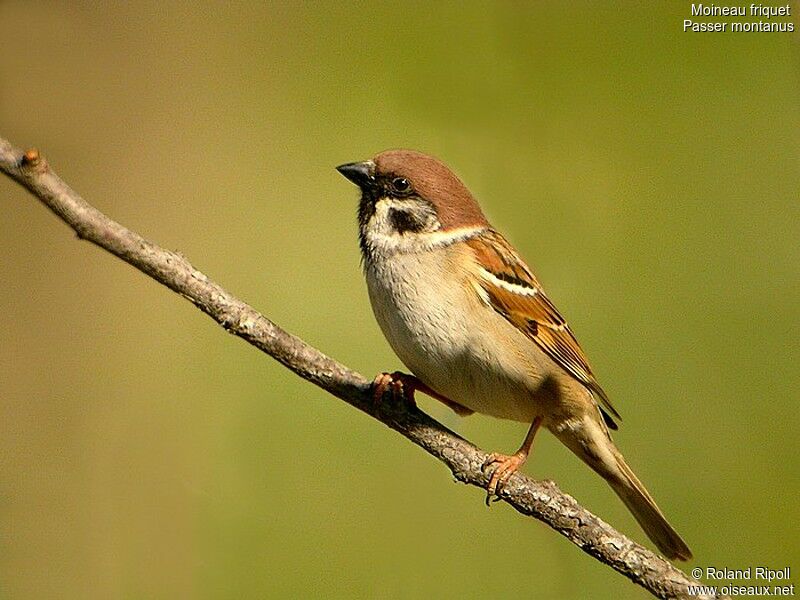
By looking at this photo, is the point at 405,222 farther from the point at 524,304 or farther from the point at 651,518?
the point at 651,518

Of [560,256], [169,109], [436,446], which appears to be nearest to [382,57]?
[169,109]

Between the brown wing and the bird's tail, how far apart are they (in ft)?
0.28

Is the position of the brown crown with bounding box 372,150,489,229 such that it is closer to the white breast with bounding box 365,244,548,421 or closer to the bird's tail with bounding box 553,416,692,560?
the white breast with bounding box 365,244,548,421

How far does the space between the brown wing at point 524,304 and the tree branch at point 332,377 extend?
47cm

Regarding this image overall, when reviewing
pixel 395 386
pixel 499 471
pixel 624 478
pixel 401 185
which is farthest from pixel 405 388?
pixel 624 478

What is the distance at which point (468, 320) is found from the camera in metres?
2.20

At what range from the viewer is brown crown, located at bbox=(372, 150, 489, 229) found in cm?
224

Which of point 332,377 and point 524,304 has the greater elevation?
point 524,304

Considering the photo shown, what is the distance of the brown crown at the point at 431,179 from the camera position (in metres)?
2.24

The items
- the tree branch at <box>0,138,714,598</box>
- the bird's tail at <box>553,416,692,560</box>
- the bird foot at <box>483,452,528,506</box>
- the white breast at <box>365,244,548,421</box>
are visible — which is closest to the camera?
the tree branch at <box>0,138,714,598</box>

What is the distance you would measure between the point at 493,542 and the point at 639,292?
0.99 meters

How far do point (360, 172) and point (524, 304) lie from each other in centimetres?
54

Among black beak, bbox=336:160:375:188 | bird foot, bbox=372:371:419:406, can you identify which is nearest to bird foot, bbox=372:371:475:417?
bird foot, bbox=372:371:419:406

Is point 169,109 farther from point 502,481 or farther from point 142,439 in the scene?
point 502,481
